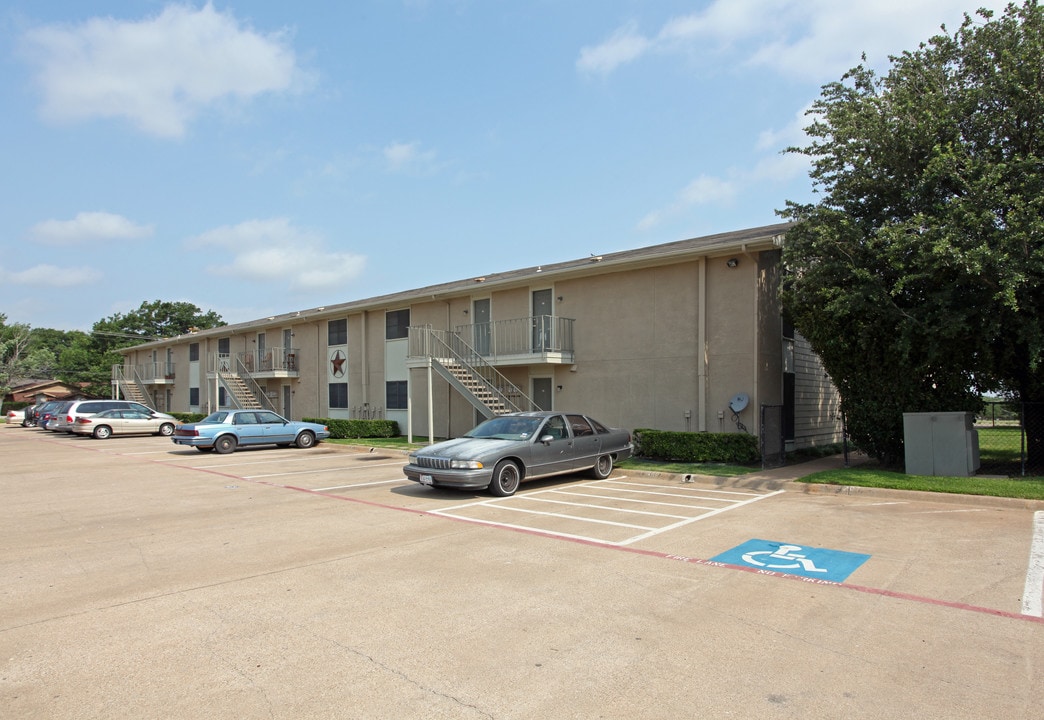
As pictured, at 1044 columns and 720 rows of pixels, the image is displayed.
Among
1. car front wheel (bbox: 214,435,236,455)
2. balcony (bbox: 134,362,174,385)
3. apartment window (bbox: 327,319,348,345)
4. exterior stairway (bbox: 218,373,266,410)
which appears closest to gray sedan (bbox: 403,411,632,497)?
car front wheel (bbox: 214,435,236,455)

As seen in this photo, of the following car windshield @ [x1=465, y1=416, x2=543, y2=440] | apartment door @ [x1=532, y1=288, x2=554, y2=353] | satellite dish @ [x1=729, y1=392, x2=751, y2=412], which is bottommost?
car windshield @ [x1=465, y1=416, x2=543, y2=440]

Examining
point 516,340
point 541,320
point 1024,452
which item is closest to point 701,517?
point 1024,452

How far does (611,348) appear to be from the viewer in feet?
59.3

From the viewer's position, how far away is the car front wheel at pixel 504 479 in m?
10.8

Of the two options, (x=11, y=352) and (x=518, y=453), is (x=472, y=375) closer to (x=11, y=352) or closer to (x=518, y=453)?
(x=518, y=453)

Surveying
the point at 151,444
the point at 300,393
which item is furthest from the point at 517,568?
the point at 300,393

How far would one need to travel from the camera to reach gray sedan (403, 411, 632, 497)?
34.6ft

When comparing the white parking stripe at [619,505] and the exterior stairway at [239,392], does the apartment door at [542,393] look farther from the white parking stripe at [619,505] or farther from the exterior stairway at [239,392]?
the exterior stairway at [239,392]

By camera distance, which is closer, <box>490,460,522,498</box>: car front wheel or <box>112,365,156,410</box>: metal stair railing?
<box>490,460,522,498</box>: car front wheel

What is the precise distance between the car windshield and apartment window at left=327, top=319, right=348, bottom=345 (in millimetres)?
16582

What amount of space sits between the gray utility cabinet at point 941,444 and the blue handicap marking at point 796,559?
Answer: 647 cm

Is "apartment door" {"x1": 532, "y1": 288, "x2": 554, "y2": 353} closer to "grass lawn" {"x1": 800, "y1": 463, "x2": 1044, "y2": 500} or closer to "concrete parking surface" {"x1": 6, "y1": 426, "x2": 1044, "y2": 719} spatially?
"grass lawn" {"x1": 800, "y1": 463, "x2": 1044, "y2": 500}

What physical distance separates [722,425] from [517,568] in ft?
34.8

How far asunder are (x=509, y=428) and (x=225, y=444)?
475 inches
